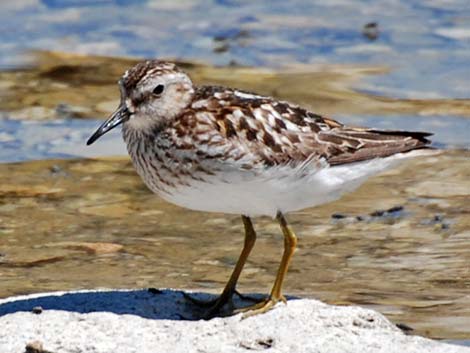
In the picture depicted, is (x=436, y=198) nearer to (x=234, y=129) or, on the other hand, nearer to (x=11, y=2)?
(x=234, y=129)

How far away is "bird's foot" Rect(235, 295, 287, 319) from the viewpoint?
29.8 feet

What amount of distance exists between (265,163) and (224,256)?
8.16ft

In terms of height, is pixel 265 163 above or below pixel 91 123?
above

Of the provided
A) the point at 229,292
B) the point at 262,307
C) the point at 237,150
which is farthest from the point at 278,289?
the point at 237,150

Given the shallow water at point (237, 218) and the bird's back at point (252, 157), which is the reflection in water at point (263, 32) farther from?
the bird's back at point (252, 157)

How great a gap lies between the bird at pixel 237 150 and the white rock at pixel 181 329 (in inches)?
11.3

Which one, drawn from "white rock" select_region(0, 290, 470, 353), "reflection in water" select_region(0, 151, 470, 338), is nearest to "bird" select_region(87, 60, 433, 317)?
"white rock" select_region(0, 290, 470, 353)

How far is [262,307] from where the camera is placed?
9.17 m

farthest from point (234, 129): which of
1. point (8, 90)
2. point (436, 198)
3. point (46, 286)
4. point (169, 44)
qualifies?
point (169, 44)

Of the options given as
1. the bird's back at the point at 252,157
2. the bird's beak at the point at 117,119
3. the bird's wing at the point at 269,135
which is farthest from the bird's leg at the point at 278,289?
the bird's beak at the point at 117,119

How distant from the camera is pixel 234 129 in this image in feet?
30.1

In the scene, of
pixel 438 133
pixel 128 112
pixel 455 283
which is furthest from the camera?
pixel 438 133

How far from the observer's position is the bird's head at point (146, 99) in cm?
934

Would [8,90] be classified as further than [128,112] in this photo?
Yes
